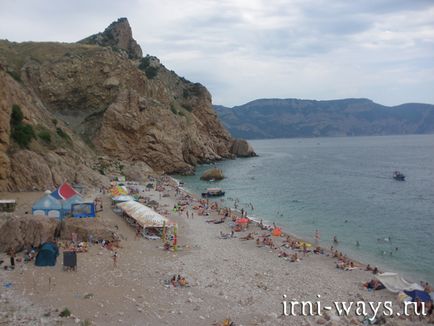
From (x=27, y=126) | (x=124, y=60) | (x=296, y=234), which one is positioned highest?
(x=124, y=60)

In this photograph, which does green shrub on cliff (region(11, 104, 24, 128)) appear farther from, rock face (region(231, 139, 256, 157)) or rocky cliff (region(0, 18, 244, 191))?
rock face (region(231, 139, 256, 157))

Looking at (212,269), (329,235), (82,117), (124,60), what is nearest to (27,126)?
(212,269)

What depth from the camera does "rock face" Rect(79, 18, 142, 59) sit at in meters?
101

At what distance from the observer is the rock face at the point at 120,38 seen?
10125cm

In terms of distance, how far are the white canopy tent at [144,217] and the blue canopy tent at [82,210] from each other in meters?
2.67

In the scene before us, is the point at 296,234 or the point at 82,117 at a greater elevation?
the point at 82,117

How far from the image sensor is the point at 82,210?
27.4 m

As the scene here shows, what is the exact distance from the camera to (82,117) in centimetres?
7056

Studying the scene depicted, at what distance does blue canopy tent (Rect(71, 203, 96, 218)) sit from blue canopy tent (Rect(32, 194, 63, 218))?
2.51 ft

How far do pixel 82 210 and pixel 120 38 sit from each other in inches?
3390

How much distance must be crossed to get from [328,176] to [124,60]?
39.3 m

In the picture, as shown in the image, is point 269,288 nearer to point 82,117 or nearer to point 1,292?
point 1,292

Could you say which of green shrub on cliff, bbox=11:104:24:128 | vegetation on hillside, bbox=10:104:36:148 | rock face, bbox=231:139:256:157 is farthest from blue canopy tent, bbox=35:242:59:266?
rock face, bbox=231:139:256:157

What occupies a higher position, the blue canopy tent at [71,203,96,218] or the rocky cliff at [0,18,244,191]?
the rocky cliff at [0,18,244,191]
